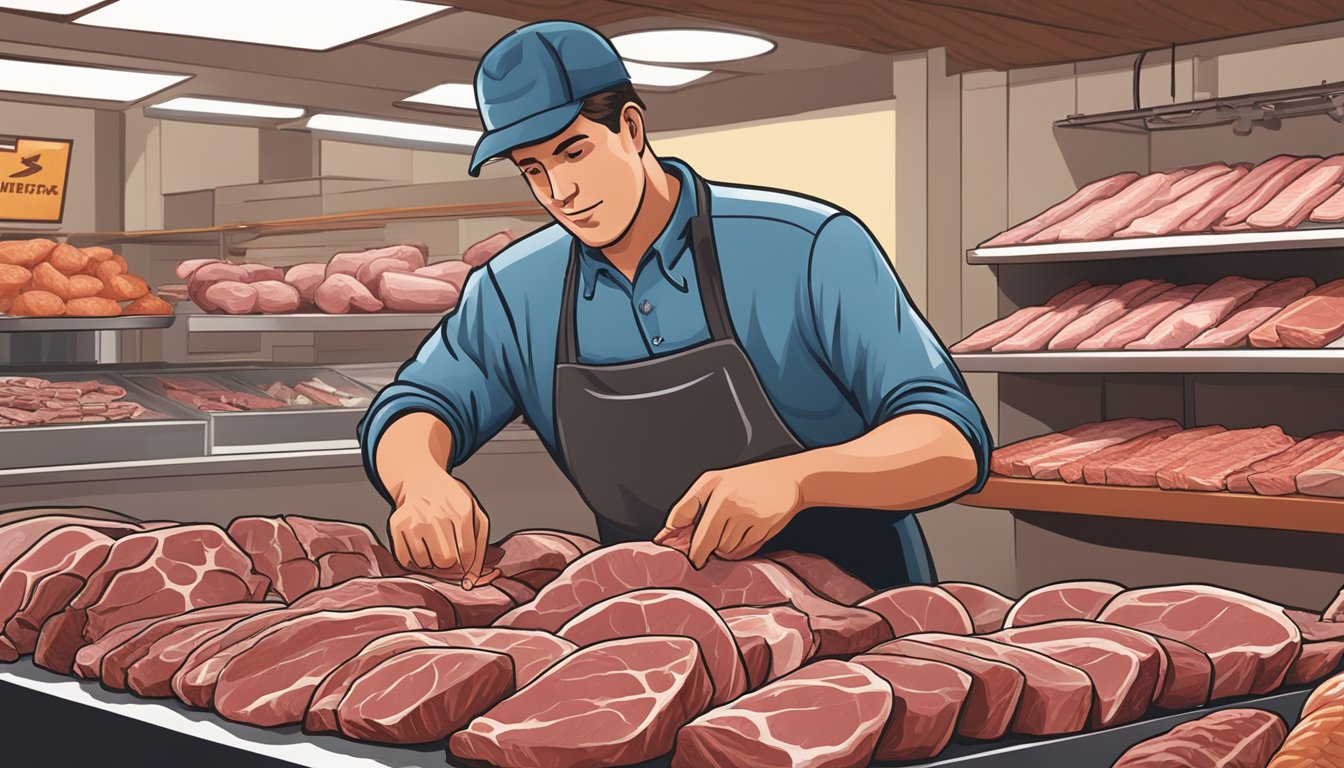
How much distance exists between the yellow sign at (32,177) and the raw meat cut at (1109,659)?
3420mm

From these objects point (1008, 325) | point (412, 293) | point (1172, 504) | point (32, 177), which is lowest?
point (1172, 504)

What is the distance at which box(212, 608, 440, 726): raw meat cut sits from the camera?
1.14m

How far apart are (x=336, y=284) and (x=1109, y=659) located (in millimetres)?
3462

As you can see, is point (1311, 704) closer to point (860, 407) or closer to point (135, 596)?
point (860, 407)

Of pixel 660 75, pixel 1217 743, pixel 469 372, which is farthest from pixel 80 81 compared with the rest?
pixel 1217 743

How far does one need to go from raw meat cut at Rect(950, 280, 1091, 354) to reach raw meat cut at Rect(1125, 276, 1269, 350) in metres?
0.40

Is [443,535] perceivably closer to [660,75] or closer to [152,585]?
[152,585]

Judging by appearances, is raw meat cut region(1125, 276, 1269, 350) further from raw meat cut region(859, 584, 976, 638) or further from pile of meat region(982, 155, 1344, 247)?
raw meat cut region(859, 584, 976, 638)

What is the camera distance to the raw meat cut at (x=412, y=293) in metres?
4.36

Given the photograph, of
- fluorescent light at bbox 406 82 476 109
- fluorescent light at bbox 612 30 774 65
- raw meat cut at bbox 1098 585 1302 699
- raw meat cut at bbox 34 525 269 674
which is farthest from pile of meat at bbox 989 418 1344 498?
raw meat cut at bbox 34 525 269 674

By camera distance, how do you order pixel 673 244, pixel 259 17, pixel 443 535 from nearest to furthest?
pixel 443 535 < pixel 673 244 < pixel 259 17

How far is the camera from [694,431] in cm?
221

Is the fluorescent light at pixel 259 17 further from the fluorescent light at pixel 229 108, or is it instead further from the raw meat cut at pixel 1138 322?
the raw meat cut at pixel 1138 322

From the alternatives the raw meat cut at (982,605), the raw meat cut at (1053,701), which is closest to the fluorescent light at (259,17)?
the raw meat cut at (982,605)
